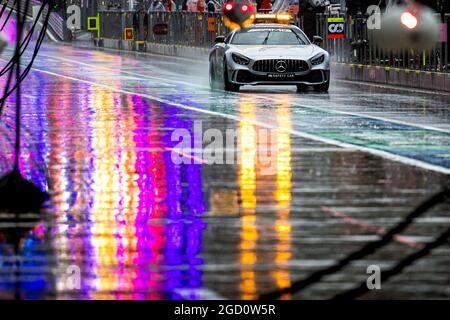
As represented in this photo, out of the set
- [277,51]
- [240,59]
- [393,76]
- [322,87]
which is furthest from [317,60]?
[393,76]

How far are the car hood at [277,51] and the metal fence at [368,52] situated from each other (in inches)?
101

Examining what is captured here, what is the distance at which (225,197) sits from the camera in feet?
50.1

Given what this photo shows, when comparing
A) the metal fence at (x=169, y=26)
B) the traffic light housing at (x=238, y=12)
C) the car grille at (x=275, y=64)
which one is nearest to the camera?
the car grille at (x=275, y=64)

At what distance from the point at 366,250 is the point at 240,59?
23204mm

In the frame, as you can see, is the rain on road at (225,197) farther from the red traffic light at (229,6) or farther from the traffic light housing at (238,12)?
the red traffic light at (229,6)

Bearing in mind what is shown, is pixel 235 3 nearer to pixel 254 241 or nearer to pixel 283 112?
pixel 283 112

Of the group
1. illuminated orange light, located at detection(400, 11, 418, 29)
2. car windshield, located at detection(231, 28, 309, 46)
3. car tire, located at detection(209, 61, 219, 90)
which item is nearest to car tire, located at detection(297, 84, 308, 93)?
car windshield, located at detection(231, 28, 309, 46)

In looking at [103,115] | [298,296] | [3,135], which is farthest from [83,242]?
[103,115]

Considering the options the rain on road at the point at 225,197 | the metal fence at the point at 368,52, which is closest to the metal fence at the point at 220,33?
the metal fence at the point at 368,52

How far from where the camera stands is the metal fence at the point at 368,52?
35.8 meters

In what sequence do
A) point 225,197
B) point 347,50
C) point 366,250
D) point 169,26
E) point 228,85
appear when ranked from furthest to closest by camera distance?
point 169,26 < point 347,50 < point 228,85 < point 225,197 < point 366,250

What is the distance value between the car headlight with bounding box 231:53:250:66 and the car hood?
11cm

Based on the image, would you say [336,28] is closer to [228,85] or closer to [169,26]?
[228,85]
